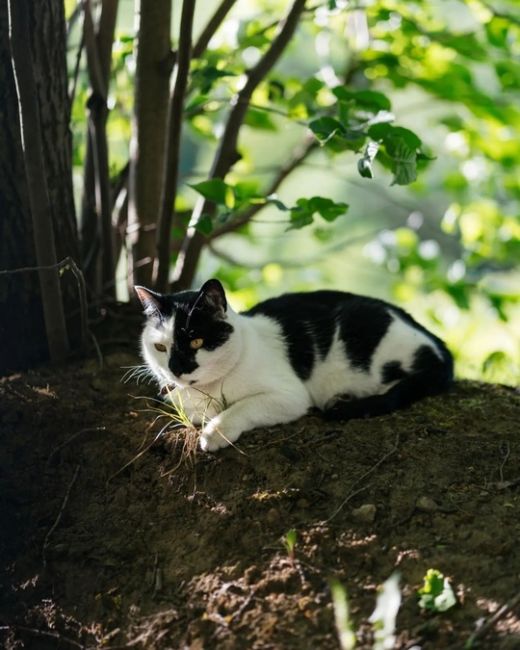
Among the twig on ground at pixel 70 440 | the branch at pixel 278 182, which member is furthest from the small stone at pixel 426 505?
the branch at pixel 278 182

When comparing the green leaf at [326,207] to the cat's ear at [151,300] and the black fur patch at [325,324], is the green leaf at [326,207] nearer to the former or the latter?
the black fur patch at [325,324]

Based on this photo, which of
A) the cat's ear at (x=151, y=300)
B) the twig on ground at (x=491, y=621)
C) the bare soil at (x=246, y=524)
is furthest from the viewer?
the cat's ear at (x=151, y=300)

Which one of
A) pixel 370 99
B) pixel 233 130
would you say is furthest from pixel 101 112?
pixel 370 99

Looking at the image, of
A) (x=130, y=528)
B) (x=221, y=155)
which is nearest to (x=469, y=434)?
(x=130, y=528)

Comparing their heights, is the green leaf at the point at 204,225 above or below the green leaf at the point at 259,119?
above

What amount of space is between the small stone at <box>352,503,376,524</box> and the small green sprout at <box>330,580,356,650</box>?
0.25m

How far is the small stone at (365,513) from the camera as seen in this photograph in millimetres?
2006

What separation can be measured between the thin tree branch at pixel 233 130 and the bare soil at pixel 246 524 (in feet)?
2.98

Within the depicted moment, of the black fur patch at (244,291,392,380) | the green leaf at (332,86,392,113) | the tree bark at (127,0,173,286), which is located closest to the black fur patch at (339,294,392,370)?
the black fur patch at (244,291,392,380)

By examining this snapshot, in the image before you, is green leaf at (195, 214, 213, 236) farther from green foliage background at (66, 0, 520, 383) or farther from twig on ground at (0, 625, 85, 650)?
twig on ground at (0, 625, 85, 650)

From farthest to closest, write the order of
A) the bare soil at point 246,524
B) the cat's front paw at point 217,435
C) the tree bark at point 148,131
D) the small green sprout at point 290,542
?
the tree bark at point 148,131, the cat's front paw at point 217,435, the small green sprout at point 290,542, the bare soil at point 246,524

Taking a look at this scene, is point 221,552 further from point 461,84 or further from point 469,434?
point 461,84

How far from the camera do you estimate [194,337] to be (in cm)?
238

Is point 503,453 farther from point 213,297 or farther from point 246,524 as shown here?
point 213,297
